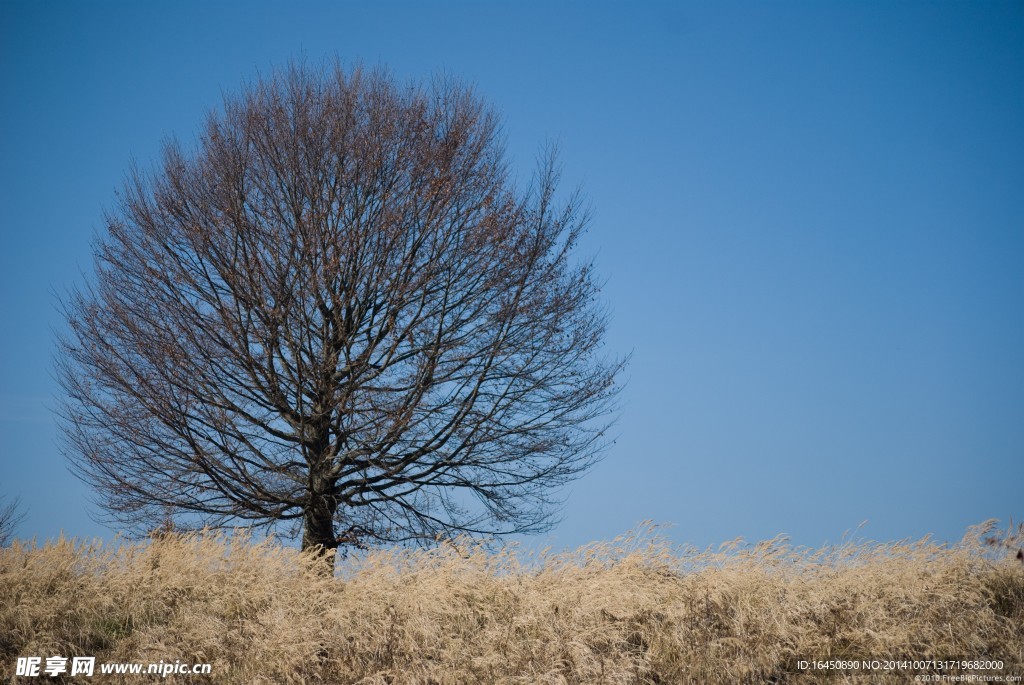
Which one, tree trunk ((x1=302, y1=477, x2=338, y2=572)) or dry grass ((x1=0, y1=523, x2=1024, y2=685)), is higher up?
tree trunk ((x1=302, y1=477, x2=338, y2=572))

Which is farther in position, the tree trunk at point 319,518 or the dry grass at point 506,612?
the tree trunk at point 319,518

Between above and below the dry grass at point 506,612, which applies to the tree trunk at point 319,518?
above

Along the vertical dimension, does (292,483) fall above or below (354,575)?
above

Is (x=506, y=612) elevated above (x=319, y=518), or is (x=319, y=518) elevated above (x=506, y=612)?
(x=319, y=518)

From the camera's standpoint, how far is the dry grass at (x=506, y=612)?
23.4ft

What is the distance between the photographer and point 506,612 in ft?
25.6

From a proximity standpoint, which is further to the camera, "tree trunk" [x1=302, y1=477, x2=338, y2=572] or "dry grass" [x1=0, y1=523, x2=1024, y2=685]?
"tree trunk" [x1=302, y1=477, x2=338, y2=572]

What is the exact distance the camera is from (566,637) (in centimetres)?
736

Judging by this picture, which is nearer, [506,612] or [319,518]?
[506,612]

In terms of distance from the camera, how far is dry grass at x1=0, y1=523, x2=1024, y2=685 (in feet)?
23.4

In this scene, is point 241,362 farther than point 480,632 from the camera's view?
Yes

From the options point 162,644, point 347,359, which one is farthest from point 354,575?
point 347,359

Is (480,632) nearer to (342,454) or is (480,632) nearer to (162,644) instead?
(162,644)

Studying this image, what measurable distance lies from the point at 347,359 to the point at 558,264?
3410 mm
